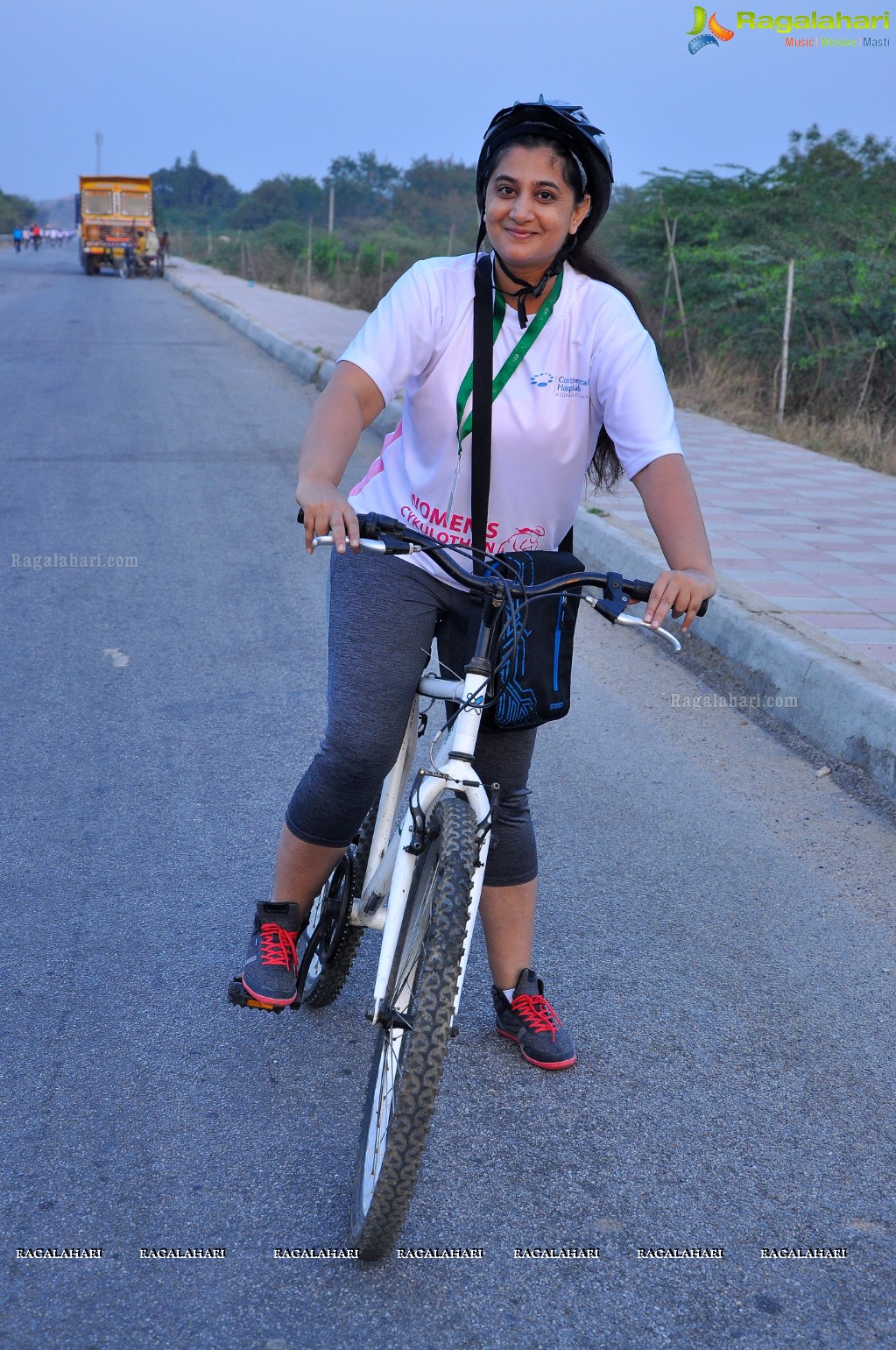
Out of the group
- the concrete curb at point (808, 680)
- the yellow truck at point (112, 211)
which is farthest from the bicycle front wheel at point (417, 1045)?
the yellow truck at point (112, 211)

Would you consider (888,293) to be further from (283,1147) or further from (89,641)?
(283,1147)

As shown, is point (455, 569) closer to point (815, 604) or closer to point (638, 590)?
point (638, 590)

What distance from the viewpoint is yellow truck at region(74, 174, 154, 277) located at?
39.5m

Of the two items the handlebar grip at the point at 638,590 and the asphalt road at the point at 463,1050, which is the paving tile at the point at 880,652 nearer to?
the asphalt road at the point at 463,1050

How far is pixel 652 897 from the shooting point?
3.73 m

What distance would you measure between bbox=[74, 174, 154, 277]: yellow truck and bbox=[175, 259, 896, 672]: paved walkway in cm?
3152

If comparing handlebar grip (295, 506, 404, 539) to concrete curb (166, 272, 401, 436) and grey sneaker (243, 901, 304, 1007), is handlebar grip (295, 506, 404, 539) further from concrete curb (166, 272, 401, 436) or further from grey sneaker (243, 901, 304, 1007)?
concrete curb (166, 272, 401, 436)

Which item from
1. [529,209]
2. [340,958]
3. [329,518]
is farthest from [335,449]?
[340,958]

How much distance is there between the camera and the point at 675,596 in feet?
7.42

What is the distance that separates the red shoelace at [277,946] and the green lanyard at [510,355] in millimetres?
1130

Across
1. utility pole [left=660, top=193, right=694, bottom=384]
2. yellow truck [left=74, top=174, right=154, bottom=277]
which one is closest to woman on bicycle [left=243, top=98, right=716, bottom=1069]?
utility pole [left=660, top=193, right=694, bottom=384]

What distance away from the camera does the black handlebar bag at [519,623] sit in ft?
7.76

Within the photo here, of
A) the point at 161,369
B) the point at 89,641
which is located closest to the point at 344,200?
the point at 161,369

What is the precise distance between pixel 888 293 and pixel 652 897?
10301 mm
